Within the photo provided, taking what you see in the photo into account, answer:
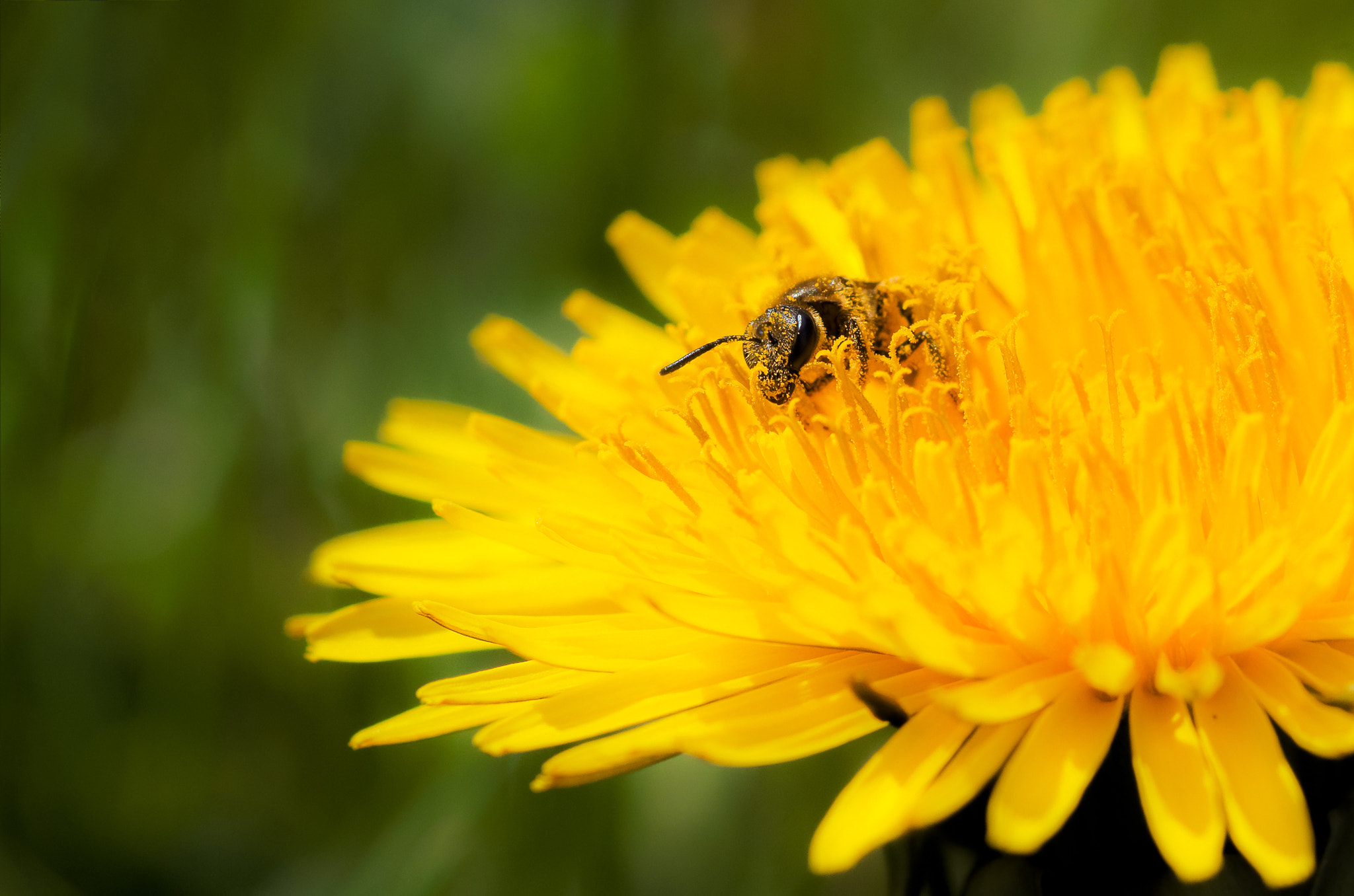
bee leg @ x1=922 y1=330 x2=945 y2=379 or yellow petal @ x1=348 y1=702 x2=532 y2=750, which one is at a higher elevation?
bee leg @ x1=922 y1=330 x2=945 y2=379

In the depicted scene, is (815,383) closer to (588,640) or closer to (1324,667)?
(588,640)

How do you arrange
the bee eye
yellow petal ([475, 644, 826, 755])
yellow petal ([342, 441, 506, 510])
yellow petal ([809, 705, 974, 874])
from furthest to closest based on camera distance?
yellow petal ([342, 441, 506, 510]) < the bee eye < yellow petal ([475, 644, 826, 755]) < yellow petal ([809, 705, 974, 874])

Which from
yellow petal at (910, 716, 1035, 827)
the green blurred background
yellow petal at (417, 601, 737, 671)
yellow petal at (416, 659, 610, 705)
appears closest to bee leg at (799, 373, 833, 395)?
yellow petal at (417, 601, 737, 671)

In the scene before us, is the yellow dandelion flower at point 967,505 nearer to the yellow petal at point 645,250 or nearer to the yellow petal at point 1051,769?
the yellow petal at point 1051,769

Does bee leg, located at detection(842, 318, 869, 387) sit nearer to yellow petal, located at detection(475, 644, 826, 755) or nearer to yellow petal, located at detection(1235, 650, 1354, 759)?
yellow petal, located at detection(475, 644, 826, 755)

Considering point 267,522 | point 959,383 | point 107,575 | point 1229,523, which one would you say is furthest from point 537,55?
point 1229,523

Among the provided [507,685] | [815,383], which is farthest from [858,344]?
[507,685]
